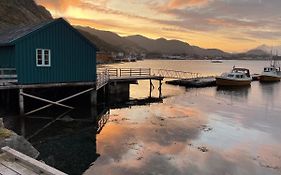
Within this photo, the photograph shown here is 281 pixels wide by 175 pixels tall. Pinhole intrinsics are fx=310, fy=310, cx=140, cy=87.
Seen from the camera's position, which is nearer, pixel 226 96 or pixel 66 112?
pixel 66 112

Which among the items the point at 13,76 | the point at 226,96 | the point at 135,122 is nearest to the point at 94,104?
the point at 135,122

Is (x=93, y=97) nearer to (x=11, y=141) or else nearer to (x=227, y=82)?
(x=11, y=141)

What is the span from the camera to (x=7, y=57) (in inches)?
986

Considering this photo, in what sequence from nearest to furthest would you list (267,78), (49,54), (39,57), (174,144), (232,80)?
(174,144) → (39,57) → (49,54) → (232,80) → (267,78)

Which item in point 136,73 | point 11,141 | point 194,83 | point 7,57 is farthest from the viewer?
point 136,73

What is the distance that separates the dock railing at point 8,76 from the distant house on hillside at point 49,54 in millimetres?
297

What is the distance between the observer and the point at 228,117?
3080 centimetres

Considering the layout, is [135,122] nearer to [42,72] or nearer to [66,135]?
[66,135]

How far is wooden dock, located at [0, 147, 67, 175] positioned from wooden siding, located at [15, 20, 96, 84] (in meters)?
15.4

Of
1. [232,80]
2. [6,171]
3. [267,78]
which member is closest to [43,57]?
[6,171]

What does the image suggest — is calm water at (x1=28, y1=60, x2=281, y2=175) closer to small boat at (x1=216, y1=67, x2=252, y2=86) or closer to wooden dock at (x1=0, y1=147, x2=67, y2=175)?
wooden dock at (x1=0, y1=147, x2=67, y2=175)

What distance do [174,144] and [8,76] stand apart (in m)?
13.6

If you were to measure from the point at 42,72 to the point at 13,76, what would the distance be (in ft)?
7.61

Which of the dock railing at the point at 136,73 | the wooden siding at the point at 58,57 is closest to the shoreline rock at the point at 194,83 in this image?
the dock railing at the point at 136,73
